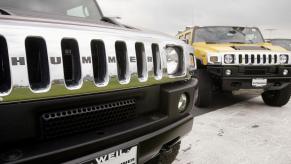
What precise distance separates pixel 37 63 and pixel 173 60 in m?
0.99

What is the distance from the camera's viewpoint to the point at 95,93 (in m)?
1.30

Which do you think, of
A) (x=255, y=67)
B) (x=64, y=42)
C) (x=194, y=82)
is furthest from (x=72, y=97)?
(x=255, y=67)

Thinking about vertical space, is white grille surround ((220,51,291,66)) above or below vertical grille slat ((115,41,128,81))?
below

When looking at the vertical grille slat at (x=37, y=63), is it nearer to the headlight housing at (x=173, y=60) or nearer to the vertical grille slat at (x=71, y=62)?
the vertical grille slat at (x=71, y=62)

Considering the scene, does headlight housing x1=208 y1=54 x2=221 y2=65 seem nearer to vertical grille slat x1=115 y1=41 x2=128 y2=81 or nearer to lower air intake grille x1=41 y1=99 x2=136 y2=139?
lower air intake grille x1=41 y1=99 x2=136 y2=139

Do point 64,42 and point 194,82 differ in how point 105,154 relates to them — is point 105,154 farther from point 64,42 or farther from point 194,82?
point 194,82

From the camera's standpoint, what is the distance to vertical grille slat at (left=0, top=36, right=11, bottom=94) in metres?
1.00

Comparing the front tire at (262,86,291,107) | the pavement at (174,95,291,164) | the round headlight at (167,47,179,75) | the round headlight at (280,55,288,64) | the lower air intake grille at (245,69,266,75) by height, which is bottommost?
the pavement at (174,95,291,164)

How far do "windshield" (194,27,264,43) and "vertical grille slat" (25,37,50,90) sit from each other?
4.75 metres

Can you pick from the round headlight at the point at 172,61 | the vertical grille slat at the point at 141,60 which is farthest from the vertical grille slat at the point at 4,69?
the round headlight at the point at 172,61

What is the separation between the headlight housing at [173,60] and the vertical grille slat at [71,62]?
775 mm

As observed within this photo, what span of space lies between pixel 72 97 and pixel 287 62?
4.44 meters

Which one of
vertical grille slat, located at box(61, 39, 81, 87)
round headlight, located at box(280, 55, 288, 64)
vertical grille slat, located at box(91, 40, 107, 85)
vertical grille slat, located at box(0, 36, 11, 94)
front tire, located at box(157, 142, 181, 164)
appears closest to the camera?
vertical grille slat, located at box(0, 36, 11, 94)

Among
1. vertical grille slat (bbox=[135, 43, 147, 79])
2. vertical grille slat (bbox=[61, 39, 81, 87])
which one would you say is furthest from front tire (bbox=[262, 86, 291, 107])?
vertical grille slat (bbox=[61, 39, 81, 87])
